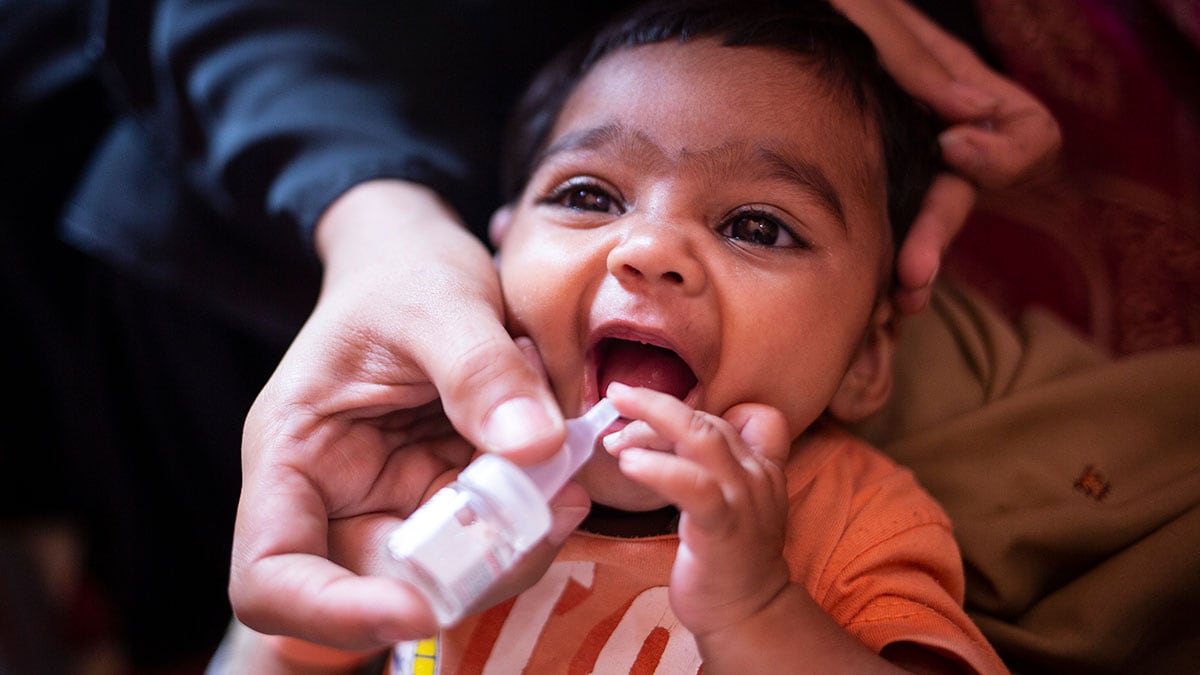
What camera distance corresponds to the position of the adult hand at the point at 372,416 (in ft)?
2.15

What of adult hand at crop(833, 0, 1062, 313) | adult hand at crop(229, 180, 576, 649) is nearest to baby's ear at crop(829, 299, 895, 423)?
adult hand at crop(833, 0, 1062, 313)

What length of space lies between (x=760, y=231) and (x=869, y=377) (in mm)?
214

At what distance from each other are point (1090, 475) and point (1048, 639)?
187 mm

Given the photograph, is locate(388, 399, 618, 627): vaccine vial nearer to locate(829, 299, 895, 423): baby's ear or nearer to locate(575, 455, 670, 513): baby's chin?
locate(575, 455, 670, 513): baby's chin

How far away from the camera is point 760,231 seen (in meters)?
0.88

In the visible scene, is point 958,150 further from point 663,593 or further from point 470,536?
point 470,536

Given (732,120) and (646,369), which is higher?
(732,120)

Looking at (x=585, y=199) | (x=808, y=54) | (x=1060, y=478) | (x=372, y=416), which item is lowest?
(x=1060, y=478)

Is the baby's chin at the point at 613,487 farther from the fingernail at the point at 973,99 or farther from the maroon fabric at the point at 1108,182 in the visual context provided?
the maroon fabric at the point at 1108,182

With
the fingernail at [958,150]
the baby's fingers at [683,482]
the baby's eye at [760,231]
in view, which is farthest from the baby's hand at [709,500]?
the fingernail at [958,150]

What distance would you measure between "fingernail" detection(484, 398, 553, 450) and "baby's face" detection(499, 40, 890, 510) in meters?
0.14

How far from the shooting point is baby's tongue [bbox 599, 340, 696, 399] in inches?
33.1

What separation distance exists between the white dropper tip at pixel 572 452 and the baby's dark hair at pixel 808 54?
1.21ft

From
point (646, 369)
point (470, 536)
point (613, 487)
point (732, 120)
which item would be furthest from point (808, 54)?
point (470, 536)
